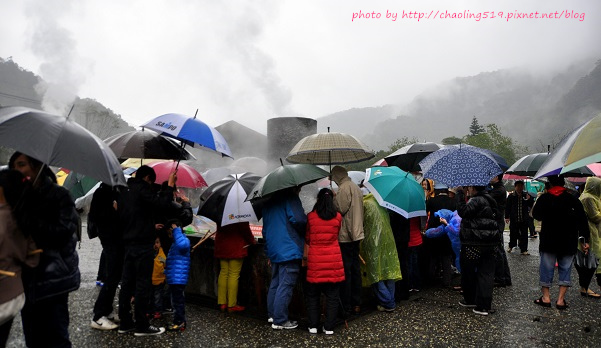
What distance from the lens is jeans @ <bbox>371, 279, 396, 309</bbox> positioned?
5465mm

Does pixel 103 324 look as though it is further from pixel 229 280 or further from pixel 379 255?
pixel 379 255

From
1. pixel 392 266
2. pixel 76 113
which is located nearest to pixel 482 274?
pixel 392 266

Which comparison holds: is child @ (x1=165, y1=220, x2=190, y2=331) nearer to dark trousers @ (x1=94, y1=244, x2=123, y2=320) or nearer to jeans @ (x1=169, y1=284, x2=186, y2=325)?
jeans @ (x1=169, y1=284, x2=186, y2=325)

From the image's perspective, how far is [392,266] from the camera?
5.45 meters

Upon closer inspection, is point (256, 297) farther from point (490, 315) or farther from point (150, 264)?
point (490, 315)

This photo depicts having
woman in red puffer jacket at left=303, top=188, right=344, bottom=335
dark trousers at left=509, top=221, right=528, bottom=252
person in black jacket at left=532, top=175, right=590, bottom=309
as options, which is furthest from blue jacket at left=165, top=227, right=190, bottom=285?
dark trousers at left=509, top=221, right=528, bottom=252

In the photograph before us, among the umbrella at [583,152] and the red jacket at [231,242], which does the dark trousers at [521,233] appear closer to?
the red jacket at [231,242]

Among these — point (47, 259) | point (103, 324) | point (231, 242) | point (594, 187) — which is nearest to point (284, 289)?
point (231, 242)

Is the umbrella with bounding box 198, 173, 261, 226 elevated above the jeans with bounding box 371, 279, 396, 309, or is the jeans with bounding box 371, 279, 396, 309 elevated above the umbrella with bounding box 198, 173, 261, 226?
the umbrella with bounding box 198, 173, 261, 226

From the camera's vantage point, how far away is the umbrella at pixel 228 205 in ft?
16.4

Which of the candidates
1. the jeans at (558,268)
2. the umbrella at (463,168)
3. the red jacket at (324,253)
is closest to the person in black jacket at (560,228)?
the jeans at (558,268)

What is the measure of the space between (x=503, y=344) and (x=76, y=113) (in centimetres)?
3916

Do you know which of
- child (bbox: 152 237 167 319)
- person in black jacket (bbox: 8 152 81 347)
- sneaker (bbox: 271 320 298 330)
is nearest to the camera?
person in black jacket (bbox: 8 152 81 347)

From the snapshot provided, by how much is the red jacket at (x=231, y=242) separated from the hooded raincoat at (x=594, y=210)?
459cm
